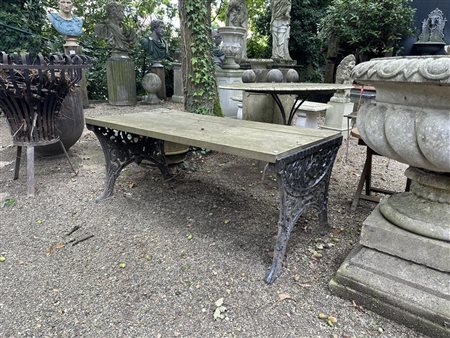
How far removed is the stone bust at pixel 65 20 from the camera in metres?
6.17

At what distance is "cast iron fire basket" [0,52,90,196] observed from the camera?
2.68 m

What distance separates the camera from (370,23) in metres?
8.34

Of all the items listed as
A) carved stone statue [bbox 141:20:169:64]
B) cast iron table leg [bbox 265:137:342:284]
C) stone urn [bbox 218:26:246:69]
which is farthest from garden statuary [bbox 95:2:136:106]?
cast iron table leg [bbox 265:137:342:284]

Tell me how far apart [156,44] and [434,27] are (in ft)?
24.5

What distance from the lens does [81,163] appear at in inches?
147

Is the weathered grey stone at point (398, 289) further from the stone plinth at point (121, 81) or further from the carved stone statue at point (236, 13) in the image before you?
the carved stone statue at point (236, 13)

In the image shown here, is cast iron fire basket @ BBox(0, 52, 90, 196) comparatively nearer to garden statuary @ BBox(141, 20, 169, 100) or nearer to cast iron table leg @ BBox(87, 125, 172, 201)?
cast iron table leg @ BBox(87, 125, 172, 201)

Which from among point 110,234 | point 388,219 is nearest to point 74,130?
point 110,234

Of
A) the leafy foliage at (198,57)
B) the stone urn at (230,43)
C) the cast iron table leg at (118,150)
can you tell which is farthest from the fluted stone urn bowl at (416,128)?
the stone urn at (230,43)

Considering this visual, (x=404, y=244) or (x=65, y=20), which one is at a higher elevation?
(x=65, y=20)

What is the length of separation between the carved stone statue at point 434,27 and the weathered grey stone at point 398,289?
9790 millimetres

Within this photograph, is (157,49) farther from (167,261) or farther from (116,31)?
(167,261)

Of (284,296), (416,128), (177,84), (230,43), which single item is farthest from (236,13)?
(284,296)

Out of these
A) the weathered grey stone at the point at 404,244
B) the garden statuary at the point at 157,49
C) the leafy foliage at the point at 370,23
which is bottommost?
the weathered grey stone at the point at 404,244
